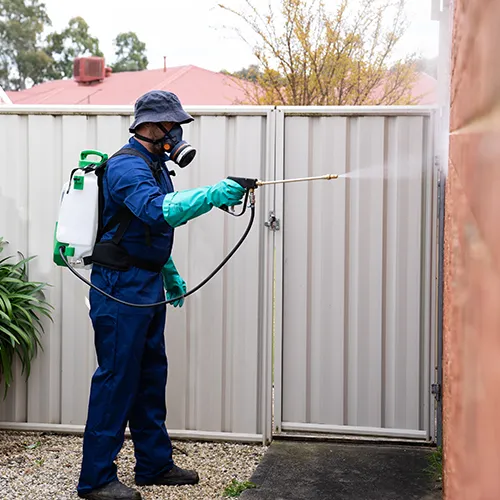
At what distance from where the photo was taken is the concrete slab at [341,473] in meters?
3.93

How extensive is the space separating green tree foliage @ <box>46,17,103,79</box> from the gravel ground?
30468 mm

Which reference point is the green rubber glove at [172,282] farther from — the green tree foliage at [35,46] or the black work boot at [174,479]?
the green tree foliage at [35,46]

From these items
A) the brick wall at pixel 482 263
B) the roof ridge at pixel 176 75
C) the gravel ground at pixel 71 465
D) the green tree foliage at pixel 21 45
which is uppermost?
the green tree foliage at pixel 21 45

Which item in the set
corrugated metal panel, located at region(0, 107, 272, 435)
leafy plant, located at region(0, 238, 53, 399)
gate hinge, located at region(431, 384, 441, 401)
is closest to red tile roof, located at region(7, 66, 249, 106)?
corrugated metal panel, located at region(0, 107, 272, 435)

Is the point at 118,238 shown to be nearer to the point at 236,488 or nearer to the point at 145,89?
the point at 236,488

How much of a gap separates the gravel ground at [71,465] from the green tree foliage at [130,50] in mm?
33288

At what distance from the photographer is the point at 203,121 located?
484cm

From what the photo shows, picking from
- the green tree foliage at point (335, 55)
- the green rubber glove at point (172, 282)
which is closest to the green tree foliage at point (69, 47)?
the green tree foliage at point (335, 55)

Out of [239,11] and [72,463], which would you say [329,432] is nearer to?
[72,463]

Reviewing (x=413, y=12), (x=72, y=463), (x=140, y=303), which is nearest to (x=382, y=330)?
(x=140, y=303)

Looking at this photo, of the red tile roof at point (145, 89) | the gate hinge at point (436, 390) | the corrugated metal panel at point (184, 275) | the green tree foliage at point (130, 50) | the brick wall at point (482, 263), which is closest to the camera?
the brick wall at point (482, 263)

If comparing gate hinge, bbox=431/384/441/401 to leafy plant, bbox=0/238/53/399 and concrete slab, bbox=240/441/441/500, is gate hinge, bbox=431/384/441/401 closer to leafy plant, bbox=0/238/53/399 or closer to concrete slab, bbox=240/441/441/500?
concrete slab, bbox=240/441/441/500

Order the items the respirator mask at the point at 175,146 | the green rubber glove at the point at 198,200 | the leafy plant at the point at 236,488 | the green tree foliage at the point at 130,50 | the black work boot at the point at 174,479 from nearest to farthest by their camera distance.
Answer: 1. the green rubber glove at the point at 198,200
2. the respirator mask at the point at 175,146
3. the leafy plant at the point at 236,488
4. the black work boot at the point at 174,479
5. the green tree foliage at the point at 130,50

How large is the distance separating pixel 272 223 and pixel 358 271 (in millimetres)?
594
